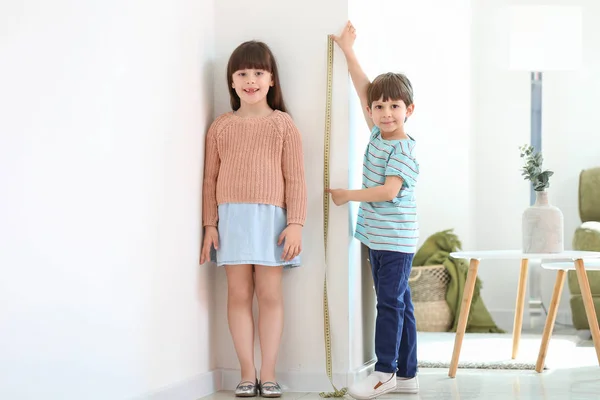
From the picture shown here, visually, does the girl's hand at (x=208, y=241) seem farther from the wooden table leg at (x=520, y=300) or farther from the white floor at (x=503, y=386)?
the wooden table leg at (x=520, y=300)

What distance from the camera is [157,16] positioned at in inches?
96.0

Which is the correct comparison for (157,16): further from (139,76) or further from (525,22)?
(525,22)

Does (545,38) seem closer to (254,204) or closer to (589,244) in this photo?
(589,244)

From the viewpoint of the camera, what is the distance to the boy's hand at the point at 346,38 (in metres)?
2.74

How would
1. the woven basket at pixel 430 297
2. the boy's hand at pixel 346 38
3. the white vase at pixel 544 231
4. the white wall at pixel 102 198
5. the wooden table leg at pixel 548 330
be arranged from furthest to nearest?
1. the woven basket at pixel 430 297
2. the wooden table leg at pixel 548 330
3. the white vase at pixel 544 231
4. the boy's hand at pixel 346 38
5. the white wall at pixel 102 198

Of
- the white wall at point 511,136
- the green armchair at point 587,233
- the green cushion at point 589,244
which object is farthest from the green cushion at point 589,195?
the green cushion at point 589,244

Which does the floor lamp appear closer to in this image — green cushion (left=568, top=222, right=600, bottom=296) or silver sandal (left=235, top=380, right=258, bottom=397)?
green cushion (left=568, top=222, right=600, bottom=296)

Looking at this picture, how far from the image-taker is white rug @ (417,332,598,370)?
3.38 m

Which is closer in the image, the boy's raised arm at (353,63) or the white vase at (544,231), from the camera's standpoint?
the boy's raised arm at (353,63)

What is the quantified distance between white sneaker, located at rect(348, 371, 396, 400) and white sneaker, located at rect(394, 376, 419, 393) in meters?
0.11

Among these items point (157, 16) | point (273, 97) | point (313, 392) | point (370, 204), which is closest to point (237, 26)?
point (273, 97)

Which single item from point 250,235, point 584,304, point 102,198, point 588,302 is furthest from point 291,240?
point 584,304

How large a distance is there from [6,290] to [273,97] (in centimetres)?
127

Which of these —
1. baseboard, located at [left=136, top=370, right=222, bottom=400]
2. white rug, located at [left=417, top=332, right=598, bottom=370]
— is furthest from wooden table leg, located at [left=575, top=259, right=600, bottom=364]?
baseboard, located at [left=136, top=370, right=222, bottom=400]
